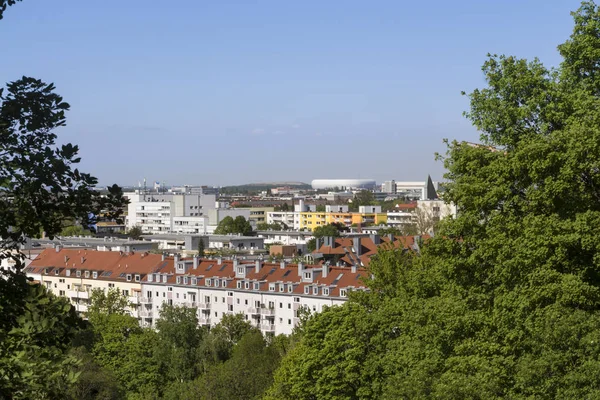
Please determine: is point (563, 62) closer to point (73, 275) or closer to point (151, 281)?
point (151, 281)

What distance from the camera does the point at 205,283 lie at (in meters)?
74.5

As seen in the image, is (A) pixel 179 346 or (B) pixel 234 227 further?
(B) pixel 234 227

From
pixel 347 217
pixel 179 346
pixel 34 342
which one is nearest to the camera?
pixel 34 342

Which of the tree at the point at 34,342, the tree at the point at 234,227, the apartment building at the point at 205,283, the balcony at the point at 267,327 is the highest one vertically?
the tree at the point at 34,342

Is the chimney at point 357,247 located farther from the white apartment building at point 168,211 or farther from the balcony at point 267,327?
the white apartment building at point 168,211

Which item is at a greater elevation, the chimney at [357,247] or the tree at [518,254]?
the tree at [518,254]

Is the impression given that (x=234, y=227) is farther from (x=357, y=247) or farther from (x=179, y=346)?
(x=179, y=346)

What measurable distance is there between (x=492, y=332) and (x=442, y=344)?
141 centimetres

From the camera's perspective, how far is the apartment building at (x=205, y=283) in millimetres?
67188

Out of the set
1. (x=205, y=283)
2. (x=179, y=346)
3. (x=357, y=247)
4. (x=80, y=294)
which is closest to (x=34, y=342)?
(x=179, y=346)

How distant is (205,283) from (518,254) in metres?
55.9

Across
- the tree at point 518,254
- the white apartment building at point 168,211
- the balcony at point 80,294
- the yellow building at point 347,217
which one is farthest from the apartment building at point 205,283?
the yellow building at point 347,217

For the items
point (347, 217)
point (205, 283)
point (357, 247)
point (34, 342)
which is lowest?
point (205, 283)

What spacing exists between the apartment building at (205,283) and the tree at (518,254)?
36398mm
